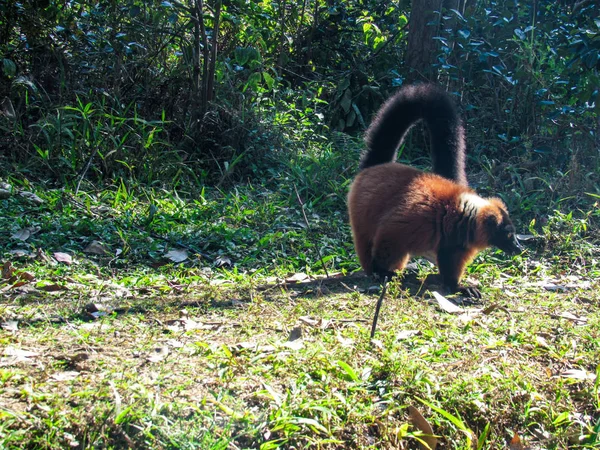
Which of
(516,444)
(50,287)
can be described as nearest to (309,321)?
(516,444)

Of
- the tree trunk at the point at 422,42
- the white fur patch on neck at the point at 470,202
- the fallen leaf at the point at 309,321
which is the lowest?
the fallen leaf at the point at 309,321

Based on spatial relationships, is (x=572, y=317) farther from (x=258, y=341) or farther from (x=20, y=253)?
(x=20, y=253)

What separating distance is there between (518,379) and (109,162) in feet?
15.1

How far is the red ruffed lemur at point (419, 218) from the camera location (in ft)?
15.0

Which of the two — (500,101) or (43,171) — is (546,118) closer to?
(500,101)

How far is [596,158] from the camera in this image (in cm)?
728

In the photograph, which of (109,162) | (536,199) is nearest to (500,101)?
(536,199)

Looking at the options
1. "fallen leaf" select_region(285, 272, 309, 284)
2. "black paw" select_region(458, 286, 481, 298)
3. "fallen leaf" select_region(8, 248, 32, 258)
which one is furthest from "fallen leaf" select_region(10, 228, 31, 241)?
"black paw" select_region(458, 286, 481, 298)

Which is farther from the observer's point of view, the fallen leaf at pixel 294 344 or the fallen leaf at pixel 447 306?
the fallen leaf at pixel 447 306

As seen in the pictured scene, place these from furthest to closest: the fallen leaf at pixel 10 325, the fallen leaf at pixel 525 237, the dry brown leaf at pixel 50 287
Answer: the fallen leaf at pixel 525 237 → the dry brown leaf at pixel 50 287 → the fallen leaf at pixel 10 325

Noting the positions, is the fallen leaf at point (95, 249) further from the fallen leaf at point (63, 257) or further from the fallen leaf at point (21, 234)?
the fallen leaf at point (21, 234)

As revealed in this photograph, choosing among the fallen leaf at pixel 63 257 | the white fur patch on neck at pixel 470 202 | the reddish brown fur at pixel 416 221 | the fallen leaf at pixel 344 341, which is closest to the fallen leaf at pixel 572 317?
the reddish brown fur at pixel 416 221

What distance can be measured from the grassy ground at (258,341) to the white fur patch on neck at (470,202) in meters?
0.62

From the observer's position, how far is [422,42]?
8.11 meters
